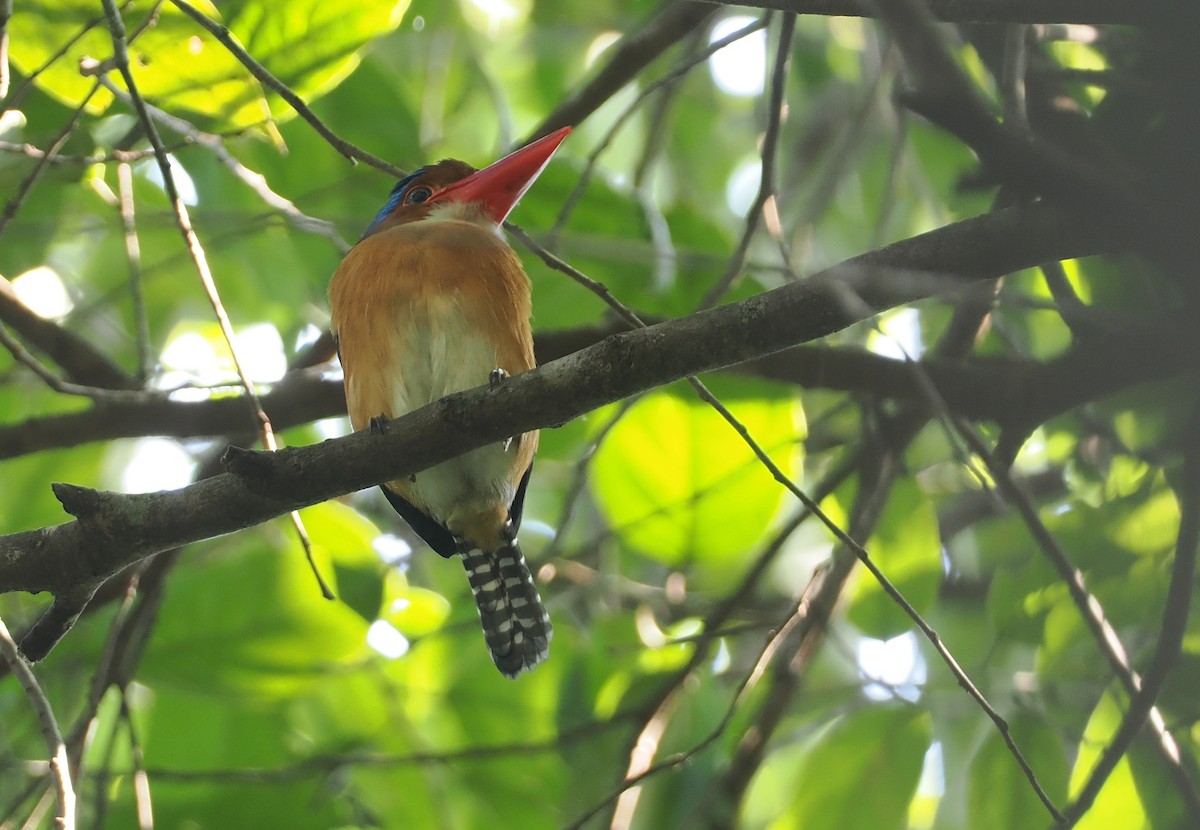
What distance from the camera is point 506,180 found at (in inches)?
147

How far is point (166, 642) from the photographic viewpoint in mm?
3754

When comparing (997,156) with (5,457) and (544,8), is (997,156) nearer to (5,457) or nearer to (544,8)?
(5,457)

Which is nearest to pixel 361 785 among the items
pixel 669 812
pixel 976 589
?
pixel 669 812

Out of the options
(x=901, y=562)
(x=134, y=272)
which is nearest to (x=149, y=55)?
(x=134, y=272)

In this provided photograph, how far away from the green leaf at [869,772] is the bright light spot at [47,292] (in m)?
3.29

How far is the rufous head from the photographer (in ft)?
11.8

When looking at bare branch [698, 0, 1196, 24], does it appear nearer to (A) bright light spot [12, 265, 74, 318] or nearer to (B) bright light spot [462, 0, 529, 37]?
(A) bright light spot [12, 265, 74, 318]

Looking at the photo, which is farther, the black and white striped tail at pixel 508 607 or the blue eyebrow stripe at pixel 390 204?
the blue eyebrow stripe at pixel 390 204

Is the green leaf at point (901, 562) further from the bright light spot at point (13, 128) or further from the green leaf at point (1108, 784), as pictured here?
the bright light spot at point (13, 128)

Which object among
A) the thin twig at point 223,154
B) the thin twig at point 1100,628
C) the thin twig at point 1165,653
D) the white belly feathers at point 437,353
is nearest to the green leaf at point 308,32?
the thin twig at point 223,154

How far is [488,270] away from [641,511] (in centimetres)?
100

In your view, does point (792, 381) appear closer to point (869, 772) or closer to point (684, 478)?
point (684, 478)

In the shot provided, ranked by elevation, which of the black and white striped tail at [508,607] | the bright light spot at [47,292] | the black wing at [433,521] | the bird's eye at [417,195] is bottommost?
the black and white striped tail at [508,607]

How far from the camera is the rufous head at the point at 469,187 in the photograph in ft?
11.8
